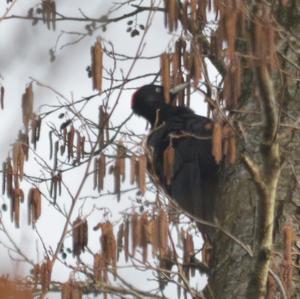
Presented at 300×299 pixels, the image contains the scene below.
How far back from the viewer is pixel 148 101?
275 inches

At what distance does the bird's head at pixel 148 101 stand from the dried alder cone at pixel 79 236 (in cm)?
268

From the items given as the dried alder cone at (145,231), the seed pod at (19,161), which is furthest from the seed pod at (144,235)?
the seed pod at (19,161)

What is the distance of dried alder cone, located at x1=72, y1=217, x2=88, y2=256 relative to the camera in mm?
4195

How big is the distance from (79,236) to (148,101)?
2.90 metres

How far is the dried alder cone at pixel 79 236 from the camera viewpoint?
4195 millimetres

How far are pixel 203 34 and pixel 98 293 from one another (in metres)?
1.70

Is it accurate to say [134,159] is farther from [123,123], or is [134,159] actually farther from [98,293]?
[123,123]

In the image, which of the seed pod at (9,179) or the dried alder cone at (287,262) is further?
the seed pod at (9,179)

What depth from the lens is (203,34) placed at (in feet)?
17.6

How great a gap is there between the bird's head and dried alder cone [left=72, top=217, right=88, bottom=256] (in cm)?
268

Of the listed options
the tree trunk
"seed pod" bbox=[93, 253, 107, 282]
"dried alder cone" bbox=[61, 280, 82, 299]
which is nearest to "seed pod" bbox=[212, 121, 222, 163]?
the tree trunk

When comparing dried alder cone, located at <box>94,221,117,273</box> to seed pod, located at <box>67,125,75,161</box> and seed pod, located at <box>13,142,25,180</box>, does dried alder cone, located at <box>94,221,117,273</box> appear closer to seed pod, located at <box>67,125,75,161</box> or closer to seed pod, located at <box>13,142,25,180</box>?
seed pod, located at <box>13,142,25,180</box>

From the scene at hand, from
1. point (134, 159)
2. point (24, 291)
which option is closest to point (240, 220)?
point (134, 159)

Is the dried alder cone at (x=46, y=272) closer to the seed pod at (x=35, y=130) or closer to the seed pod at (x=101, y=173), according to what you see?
the seed pod at (x=101, y=173)
